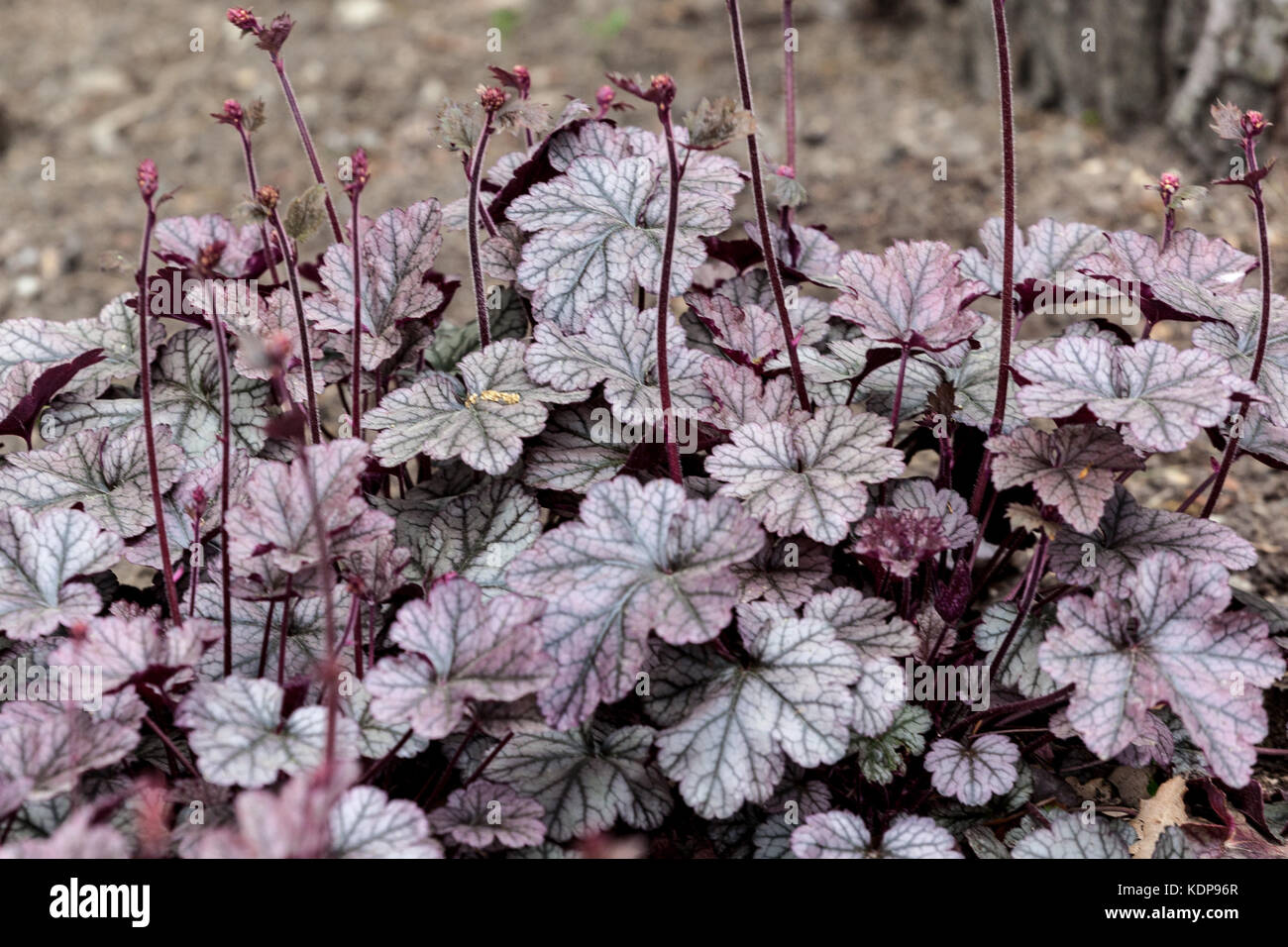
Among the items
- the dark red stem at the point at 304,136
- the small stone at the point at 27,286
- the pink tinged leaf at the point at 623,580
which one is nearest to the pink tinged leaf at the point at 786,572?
the pink tinged leaf at the point at 623,580

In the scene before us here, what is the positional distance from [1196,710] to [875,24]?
163 inches

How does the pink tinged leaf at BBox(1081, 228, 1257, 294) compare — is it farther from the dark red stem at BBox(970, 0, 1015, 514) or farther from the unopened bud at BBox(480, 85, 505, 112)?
the unopened bud at BBox(480, 85, 505, 112)

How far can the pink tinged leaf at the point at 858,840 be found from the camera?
165 centimetres

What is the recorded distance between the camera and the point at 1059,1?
4113mm

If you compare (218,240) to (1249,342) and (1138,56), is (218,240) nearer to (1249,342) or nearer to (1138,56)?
(1249,342)

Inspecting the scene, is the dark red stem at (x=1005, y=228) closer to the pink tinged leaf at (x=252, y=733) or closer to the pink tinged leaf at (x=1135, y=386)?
the pink tinged leaf at (x=1135, y=386)

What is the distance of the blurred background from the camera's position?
153 inches

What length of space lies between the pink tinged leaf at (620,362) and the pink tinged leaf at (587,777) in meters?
0.51

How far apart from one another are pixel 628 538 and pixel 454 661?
0.98ft

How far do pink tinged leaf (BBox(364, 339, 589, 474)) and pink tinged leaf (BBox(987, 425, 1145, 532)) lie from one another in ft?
2.21

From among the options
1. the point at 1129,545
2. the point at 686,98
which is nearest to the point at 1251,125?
the point at 1129,545
